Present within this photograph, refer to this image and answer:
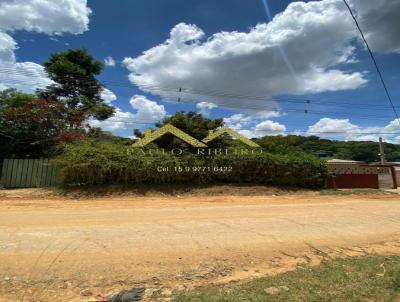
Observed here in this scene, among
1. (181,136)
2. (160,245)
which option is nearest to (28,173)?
(181,136)

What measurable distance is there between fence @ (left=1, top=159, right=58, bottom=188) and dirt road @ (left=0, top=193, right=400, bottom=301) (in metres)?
5.22

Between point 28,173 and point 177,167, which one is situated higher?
point 177,167

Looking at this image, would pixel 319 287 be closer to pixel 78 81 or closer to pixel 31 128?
pixel 31 128

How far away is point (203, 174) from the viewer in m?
15.6

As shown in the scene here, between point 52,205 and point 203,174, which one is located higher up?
point 203,174

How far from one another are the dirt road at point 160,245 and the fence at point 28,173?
522 centimetres

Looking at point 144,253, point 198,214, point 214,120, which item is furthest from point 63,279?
point 214,120

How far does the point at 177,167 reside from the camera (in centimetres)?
1485

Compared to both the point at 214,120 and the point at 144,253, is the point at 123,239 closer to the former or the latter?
the point at 144,253

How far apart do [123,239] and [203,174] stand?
32.3 ft

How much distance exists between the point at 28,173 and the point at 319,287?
14.6m

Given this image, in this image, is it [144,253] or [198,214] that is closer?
[144,253]

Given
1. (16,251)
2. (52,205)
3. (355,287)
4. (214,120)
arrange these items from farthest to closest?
1. (214,120)
2. (52,205)
3. (16,251)
4. (355,287)

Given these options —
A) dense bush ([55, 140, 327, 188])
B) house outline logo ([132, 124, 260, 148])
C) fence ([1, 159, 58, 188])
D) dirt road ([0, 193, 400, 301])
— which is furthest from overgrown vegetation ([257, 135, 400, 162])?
dirt road ([0, 193, 400, 301])
